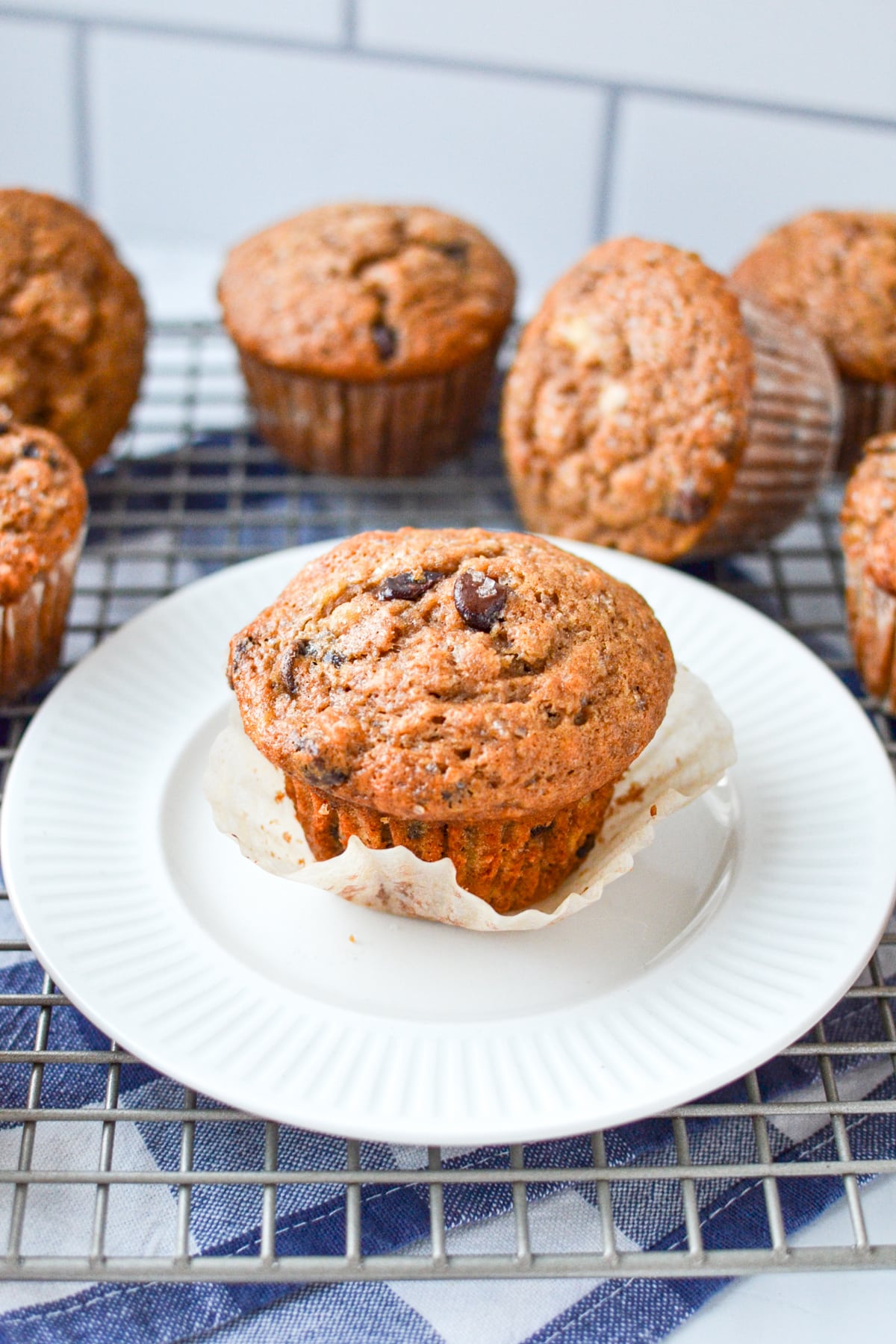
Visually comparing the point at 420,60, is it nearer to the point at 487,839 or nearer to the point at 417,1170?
the point at 487,839

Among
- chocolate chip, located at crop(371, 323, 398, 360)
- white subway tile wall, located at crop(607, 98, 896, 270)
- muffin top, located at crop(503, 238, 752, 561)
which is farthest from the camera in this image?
white subway tile wall, located at crop(607, 98, 896, 270)

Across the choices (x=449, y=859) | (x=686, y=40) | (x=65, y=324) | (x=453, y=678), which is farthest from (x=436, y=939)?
(x=686, y=40)

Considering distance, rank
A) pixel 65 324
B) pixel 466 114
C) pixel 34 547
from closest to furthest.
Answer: pixel 34 547, pixel 65 324, pixel 466 114

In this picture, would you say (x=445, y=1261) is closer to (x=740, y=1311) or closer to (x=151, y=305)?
(x=740, y=1311)

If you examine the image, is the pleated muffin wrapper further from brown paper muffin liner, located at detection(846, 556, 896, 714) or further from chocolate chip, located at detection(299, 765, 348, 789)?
brown paper muffin liner, located at detection(846, 556, 896, 714)

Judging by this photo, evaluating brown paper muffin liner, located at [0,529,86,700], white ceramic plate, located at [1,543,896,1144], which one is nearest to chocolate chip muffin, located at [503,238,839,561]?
white ceramic plate, located at [1,543,896,1144]

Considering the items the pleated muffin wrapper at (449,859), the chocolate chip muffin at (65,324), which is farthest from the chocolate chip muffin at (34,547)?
the pleated muffin wrapper at (449,859)

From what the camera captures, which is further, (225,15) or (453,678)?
(225,15)
